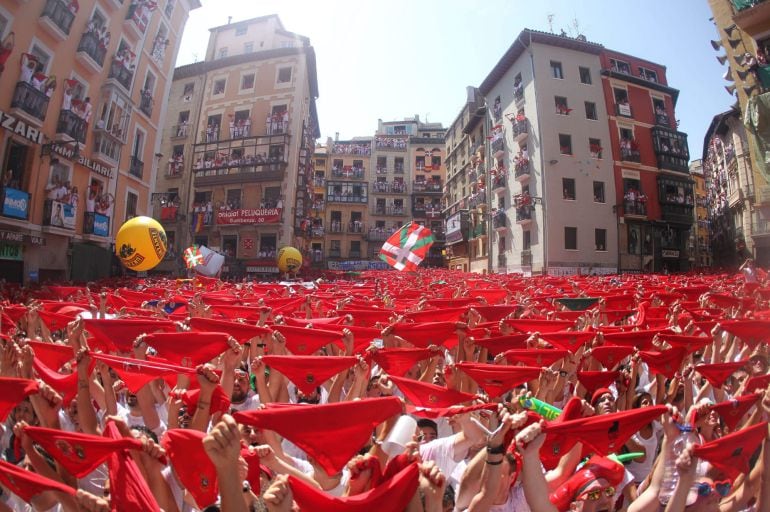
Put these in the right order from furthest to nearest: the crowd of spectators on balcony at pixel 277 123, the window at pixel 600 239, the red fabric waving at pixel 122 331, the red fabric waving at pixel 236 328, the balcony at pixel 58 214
Result: the crowd of spectators on balcony at pixel 277 123
the window at pixel 600 239
the balcony at pixel 58 214
the red fabric waving at pixel 236 328
the red fabric waving at pixel 122 331

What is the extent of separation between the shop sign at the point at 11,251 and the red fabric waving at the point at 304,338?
1405cm

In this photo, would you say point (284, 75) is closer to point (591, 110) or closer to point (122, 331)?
point (591, 110)

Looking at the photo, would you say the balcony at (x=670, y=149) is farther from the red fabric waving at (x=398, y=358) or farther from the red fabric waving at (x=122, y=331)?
the red fabric waving at (x=122, y=331)

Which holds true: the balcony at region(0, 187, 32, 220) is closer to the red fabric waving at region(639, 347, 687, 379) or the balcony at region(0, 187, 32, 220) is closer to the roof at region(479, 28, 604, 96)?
the red fabric waving at region(639, 347, 687, 379)

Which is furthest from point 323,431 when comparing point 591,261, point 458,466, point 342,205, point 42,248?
point 342,205

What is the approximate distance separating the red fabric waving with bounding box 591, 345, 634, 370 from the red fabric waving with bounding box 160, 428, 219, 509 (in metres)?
4.35

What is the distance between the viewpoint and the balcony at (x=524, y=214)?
27.3m

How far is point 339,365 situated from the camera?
3760 millimetres

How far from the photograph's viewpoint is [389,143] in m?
53.7

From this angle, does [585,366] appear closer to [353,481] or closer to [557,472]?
[557,472]

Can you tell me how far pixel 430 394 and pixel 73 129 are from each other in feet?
61.9

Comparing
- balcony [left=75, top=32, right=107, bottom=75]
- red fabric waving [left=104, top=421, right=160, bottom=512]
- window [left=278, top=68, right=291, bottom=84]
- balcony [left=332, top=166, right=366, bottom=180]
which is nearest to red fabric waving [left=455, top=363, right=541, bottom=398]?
red fabric waving [left=104, top=421, right=160, bottom=512]

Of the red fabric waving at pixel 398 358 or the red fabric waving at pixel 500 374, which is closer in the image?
the red fabric waving at pixel 500 374

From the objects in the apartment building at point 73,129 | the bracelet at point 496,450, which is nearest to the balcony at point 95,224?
the apartment building at point 73,129
